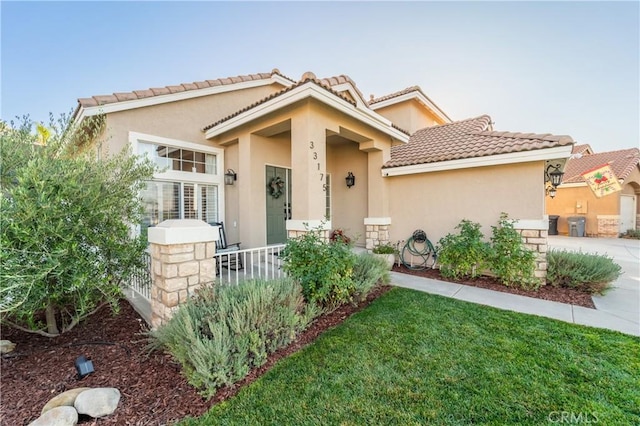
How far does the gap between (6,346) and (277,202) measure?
5815 mm

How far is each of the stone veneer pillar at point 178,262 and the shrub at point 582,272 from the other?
24.4 feet

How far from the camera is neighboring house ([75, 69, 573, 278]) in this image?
19.5ft

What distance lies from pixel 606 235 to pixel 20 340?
23816 mm

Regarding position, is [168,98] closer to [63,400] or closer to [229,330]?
[229,330]

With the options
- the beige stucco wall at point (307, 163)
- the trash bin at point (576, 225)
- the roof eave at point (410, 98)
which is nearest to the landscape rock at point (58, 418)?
the beige stucco wall at point (307, 163)

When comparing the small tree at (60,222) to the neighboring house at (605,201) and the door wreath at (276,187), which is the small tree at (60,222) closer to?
the door wreath at (276,187)

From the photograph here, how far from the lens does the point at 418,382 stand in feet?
9.16

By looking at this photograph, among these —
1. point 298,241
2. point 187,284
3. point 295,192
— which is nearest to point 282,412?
point 187,284

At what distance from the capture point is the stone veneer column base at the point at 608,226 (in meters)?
14.7

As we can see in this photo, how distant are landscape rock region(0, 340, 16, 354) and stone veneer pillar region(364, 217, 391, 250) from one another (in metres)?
7.80

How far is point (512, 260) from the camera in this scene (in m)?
5.89

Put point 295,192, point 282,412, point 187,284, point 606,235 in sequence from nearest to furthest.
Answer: point 282,412 → point 187,284 → point 295,192 → point 606,235

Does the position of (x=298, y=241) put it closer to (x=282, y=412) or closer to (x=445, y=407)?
(x=282, y=412)

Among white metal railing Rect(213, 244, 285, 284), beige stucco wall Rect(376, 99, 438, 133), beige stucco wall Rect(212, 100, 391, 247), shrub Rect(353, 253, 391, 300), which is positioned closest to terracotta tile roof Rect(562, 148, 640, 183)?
beige stucco wall Rect(376, 99, 438, 133)
